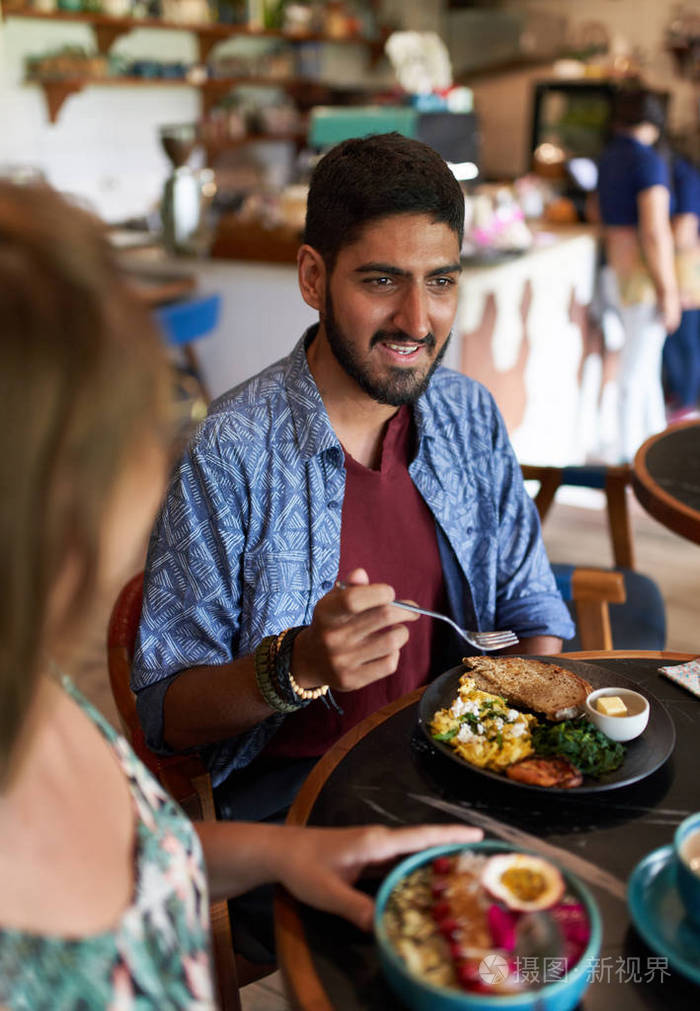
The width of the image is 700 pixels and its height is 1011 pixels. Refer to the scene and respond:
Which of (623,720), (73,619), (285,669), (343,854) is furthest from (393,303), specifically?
(73,619)

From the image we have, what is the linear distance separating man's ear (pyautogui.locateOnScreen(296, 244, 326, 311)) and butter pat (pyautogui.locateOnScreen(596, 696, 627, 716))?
711 mm

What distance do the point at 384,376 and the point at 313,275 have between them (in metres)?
0.19

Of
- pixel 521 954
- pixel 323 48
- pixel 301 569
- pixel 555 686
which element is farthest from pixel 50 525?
pixel 323 48

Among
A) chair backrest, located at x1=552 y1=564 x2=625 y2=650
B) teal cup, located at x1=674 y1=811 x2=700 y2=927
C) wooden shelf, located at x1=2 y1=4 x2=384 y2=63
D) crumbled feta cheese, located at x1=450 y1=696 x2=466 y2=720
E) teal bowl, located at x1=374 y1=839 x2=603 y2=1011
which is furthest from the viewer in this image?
wooden shelf, located at x1=2 y1=4 x2=384 y2=63

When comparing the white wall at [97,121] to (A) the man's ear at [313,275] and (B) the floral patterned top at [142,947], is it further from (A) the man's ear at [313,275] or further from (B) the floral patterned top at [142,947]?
(B) the floral patterned top at [142,947]

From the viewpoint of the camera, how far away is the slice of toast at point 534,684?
1.08m

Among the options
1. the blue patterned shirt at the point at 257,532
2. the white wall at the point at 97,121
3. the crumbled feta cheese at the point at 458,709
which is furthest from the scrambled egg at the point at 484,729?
the white wall at the point at 97,121

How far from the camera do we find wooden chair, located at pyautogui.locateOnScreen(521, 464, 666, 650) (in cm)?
165

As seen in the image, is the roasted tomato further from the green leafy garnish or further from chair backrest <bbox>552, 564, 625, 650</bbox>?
chair backrest <bbox>552, 564, 625, 650</bbox>

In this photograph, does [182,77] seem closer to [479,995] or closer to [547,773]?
[547,773]

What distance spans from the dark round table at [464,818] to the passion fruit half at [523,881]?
81 millimetres

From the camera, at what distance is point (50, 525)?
552mm

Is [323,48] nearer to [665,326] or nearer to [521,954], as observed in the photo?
[665,326]

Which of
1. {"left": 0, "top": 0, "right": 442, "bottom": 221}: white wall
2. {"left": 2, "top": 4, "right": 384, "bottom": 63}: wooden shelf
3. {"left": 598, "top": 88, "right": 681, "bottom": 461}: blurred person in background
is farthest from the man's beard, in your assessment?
{"left": 2, "top": 4, "right": 384, "bottom": 63}: wooden shelf
